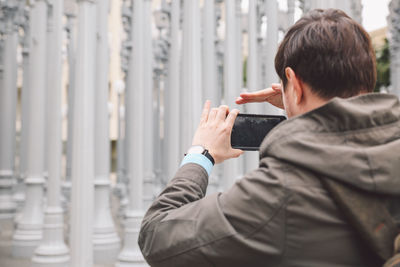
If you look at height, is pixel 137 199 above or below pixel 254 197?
below

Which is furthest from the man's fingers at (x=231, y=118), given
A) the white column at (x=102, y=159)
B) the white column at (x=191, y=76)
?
the white column at (x=102, y=159)

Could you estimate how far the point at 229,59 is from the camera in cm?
280

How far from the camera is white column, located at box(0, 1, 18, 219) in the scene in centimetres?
561

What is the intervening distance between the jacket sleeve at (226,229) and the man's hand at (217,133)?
190 millimetres

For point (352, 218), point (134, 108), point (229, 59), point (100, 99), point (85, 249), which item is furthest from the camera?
point (100, 99)

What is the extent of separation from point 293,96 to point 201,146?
0.26m

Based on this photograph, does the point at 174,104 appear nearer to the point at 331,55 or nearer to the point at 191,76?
the point at 191,76

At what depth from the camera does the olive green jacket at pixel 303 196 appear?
0.81m

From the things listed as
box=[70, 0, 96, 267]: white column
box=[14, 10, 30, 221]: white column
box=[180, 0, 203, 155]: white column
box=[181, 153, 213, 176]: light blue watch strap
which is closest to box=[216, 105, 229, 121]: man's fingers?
box=[181, 153, 213, 176]: light blue watch strap

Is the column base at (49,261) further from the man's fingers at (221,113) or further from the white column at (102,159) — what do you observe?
the man's fingers at (221,113)

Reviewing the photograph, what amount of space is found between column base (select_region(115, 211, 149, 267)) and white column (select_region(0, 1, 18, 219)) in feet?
10.2

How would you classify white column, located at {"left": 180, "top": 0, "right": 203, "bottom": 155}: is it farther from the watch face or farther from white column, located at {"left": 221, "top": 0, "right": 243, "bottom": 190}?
the watch face

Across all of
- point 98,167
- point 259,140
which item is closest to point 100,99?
point 98,167

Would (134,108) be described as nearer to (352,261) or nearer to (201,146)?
(201,146)
